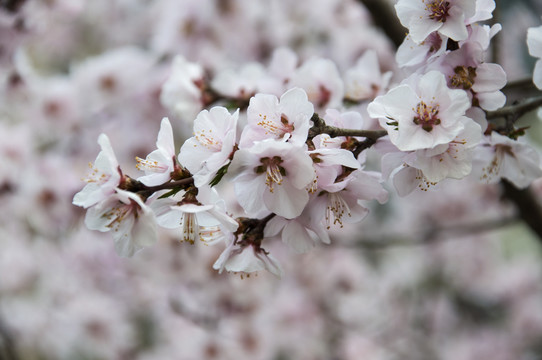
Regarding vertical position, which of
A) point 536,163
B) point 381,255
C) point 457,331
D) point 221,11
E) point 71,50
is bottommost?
point 381,255

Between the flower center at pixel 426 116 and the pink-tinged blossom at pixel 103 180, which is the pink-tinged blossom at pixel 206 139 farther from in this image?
the flower center at pixel 426 116

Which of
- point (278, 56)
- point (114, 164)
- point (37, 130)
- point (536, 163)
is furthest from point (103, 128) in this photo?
point (536, 163)

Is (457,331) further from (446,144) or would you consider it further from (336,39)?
(446,144)

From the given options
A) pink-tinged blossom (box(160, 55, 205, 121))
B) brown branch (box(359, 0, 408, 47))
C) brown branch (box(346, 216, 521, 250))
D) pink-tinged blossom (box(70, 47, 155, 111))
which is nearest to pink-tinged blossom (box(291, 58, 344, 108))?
pink-tinged blossom (box(160, 55, 205, 121))

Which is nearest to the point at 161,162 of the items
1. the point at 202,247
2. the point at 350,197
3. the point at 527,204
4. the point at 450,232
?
the point at 350,197

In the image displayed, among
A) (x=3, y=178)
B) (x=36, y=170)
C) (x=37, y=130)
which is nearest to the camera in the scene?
(x=3, y=178)

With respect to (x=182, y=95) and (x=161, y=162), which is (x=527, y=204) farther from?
(x=161, y=162)

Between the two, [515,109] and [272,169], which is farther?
[515,109]
